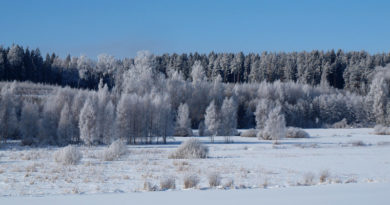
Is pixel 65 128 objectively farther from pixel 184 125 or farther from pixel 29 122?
pixel 184 125

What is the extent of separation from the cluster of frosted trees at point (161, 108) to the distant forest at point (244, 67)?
4.47m

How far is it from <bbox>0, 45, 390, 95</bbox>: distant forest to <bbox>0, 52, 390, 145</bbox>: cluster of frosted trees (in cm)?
447

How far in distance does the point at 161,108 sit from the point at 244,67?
170 ft

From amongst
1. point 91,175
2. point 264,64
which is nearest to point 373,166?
point 91,175

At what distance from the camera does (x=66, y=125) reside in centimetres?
3934

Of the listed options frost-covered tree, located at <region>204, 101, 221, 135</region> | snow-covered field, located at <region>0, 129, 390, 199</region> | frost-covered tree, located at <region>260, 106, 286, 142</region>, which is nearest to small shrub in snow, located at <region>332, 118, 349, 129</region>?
frost-covered tree, located at <region>260, 106, 286, 142</region>

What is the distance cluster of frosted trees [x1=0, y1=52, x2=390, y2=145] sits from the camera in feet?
129

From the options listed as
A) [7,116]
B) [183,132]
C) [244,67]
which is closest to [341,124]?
[183,132]

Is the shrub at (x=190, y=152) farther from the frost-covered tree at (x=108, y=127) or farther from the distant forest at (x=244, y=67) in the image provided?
the distant forest at (x=244, y=67)

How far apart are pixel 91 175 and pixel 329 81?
7809 centimetres

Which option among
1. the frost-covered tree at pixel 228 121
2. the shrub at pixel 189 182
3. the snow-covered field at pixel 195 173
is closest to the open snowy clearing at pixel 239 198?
the snow-covered field at pixel 195 173

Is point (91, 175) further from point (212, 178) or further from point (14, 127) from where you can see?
point (14, 127)

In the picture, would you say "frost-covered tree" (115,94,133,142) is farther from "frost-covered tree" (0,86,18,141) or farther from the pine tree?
"frost-covered tree" (0,86,18,141)

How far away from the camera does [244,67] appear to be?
92250mm
